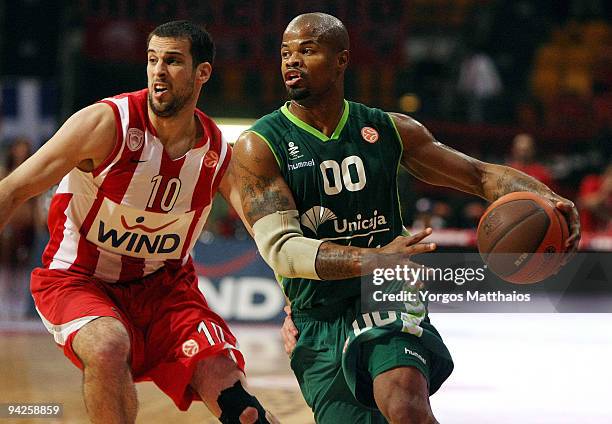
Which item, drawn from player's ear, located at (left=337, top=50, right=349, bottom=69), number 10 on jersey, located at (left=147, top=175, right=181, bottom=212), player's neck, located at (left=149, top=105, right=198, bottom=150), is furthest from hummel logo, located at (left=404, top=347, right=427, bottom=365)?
player's neck, located at (left=149, top=105, right=198, bottom=150)

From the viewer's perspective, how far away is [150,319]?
15.8 feet

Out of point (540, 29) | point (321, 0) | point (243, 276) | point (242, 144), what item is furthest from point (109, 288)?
point (540, 29)

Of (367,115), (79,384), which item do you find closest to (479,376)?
(79,384)

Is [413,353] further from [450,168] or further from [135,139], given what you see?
[135,139]

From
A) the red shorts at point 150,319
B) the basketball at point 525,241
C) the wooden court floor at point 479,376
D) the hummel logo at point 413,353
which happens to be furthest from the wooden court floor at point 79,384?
the basketball at point 525,241

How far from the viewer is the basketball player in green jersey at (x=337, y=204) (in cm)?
412

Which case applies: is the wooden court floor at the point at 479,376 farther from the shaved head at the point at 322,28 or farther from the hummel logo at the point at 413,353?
the shaved head at the point at 322,28

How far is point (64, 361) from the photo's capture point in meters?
8.41

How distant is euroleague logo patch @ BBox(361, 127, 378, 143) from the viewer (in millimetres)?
4473

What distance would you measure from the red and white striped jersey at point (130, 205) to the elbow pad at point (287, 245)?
0.74m

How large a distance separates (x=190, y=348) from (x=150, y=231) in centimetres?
57

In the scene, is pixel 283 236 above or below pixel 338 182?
below

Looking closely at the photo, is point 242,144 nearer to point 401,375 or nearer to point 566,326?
point 401,375

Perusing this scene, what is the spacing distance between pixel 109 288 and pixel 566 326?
16.3 feet
